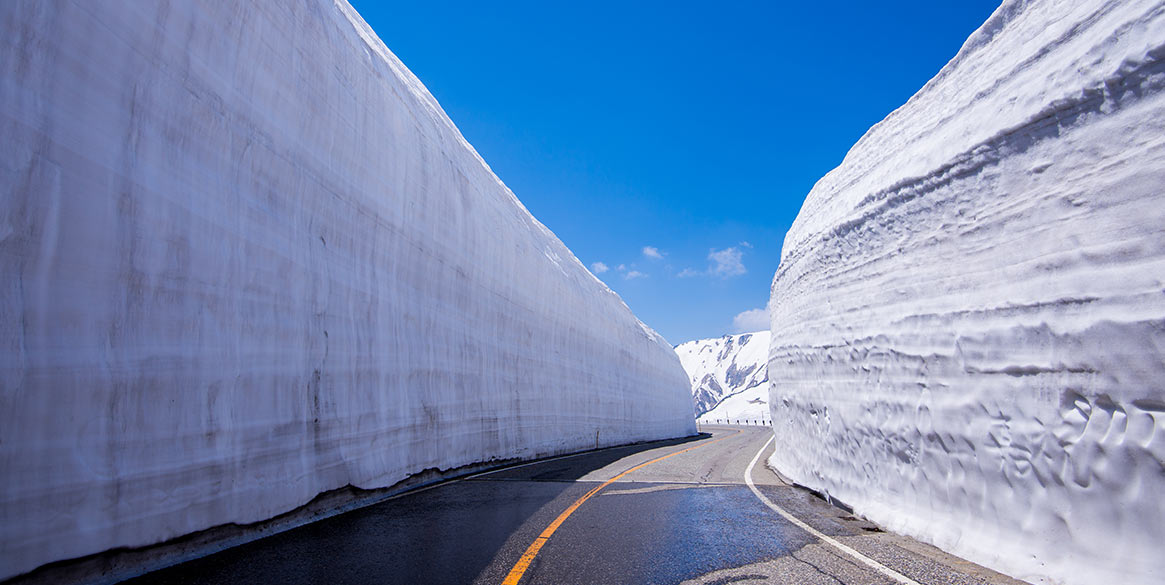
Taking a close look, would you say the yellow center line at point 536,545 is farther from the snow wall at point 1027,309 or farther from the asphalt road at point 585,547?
the snow wall at point 1027,309

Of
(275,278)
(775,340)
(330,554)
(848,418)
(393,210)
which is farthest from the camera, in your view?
(775,340)

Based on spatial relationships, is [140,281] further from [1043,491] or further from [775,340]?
[775,340]

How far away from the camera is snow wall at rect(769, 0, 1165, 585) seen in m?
3.56

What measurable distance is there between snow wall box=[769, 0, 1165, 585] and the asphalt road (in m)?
0.55

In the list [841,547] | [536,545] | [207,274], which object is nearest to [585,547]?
[536,545]

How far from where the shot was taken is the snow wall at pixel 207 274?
3.67 meters

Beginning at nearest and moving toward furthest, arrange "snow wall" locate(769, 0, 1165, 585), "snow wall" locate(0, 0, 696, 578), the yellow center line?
"snow wall" locate(769, 0, 1165, 585) < "snow wall" locate(0, 0, 696, 578) < the yellow center line

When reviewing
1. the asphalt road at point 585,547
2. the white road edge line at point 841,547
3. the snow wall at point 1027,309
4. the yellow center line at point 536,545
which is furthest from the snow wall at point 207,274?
the snow wall at point 1027,309

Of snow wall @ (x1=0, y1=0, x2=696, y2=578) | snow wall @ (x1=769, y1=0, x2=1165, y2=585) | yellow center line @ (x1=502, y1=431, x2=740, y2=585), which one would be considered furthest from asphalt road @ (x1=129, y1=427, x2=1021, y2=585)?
snow wall @ (x1=0, y1=0, x2=696, y2=578)

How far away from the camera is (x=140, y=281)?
4414 mm

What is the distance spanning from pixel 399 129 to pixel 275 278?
4.67 metres

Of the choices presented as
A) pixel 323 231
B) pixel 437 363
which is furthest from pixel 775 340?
pixel 323 231

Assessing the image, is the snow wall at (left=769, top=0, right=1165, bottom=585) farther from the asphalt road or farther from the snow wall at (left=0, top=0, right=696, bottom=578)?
the snow wall at (left=0, top=0, right=696, bottom=578)

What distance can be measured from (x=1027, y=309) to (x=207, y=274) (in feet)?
23.2
